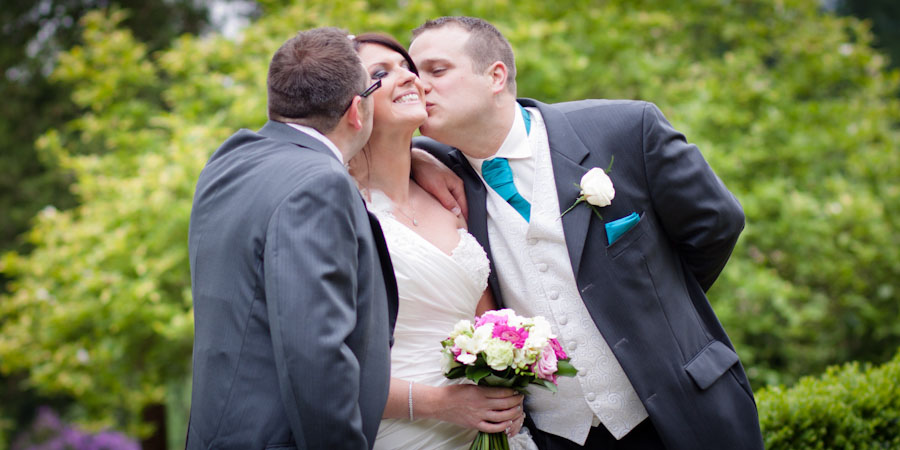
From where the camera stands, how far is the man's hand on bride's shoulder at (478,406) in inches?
95.5

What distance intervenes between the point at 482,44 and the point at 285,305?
5.18ft

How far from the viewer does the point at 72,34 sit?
9273 mm

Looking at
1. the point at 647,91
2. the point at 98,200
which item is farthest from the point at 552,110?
the point at 98,200

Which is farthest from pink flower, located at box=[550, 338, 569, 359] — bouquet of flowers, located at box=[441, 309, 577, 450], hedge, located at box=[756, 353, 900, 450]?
hedge, located at box=[756, 353, 900, 450]

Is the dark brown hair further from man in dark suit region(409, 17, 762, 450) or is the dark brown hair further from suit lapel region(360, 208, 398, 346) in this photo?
suit lapel region(360, 208, 398, 346)

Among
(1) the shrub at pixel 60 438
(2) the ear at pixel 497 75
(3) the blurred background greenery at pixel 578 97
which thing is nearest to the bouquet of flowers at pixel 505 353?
(2) the ear at pixel 497 75

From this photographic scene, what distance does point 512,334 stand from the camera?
2301mm

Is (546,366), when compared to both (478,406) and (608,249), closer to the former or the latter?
(478,406)

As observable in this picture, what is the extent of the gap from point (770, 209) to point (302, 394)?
4809 millimetres

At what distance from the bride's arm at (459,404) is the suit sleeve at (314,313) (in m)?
0.56

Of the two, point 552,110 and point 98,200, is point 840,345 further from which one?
point 98,200

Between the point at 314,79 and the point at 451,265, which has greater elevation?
the point at 314,79

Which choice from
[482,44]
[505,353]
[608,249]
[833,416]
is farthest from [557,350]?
[833,416]

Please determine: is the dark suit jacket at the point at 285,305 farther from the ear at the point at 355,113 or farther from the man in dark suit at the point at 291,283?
the ear at the point at 355,113
